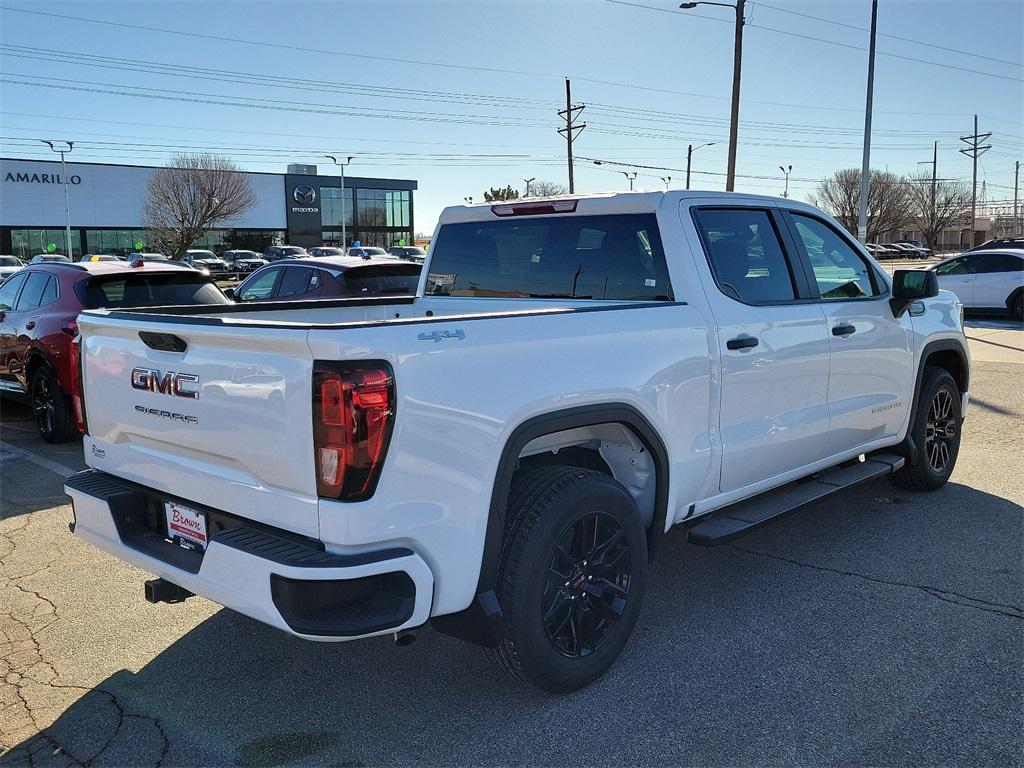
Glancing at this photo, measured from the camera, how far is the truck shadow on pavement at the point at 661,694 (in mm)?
2977

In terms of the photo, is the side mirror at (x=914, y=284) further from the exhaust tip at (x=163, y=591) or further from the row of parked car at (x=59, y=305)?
the row of parked car at (x=59, y=305)

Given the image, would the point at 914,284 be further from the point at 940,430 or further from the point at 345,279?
the point at 345,279

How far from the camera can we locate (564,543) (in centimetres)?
330

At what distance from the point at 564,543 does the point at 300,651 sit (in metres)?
1.34

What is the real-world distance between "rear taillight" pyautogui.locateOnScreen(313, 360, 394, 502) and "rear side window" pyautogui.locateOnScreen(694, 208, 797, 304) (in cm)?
208

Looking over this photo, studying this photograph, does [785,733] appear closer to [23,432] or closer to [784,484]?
[784,484]

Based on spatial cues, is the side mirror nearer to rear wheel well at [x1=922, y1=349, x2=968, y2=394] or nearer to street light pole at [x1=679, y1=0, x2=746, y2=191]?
rear wheel well at [x1=922, y1=349, x2=968, y2=394]

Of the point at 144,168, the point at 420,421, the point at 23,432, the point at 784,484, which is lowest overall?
the point at 23,432

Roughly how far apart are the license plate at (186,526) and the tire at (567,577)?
3.61ft

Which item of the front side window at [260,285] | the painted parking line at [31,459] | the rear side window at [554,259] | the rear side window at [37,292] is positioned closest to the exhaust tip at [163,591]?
the rear side window at [554,259]

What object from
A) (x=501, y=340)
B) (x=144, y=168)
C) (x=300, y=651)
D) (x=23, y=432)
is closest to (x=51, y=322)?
(x=23, y=432)

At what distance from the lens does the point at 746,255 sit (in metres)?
4.39

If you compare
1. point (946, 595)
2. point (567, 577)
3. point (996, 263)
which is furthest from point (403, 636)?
point (996, 263)

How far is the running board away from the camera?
13.0ft
